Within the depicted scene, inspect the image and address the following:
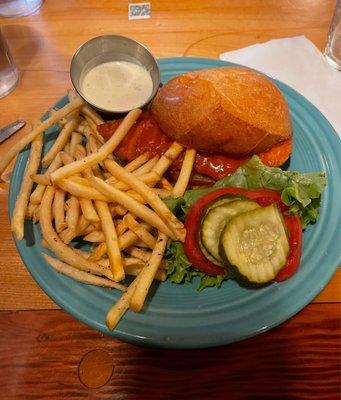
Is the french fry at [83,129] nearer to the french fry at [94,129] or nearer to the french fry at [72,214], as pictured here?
the french fry at [94,129]

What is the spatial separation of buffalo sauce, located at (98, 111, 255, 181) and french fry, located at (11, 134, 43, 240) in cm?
31

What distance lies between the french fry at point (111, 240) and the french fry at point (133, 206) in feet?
0.20

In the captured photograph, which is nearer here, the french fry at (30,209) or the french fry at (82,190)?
the french fry at (82,190)

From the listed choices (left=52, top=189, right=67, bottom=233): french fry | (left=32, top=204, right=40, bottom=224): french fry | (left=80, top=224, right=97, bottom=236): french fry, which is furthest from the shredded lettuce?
(left=32, top=204, right=40, bottom=224): french fry

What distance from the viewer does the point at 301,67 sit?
2.54m

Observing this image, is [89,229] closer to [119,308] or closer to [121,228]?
[121,228]

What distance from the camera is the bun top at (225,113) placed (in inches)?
69.6

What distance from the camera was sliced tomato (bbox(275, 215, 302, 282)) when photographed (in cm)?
156

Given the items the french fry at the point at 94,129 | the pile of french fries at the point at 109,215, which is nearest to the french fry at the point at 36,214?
the pile of french fries at the point at 109,215

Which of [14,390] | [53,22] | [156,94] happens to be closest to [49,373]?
[14,390]

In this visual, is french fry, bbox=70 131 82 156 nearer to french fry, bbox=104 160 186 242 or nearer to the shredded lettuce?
french fry, bbox=104 160 186 242

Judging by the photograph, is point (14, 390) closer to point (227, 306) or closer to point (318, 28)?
point (227, 306)

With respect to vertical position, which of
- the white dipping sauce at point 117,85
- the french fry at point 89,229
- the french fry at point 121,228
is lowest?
the french fry at point 89,229

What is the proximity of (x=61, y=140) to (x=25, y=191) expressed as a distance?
32 cm
